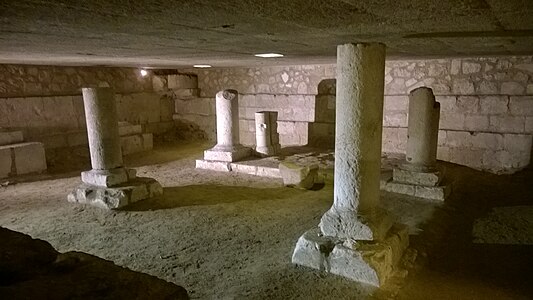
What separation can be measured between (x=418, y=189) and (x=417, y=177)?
0.20 m

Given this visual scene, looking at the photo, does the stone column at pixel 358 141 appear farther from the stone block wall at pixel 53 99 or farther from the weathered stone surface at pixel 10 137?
the stone block wall at pixel 53 99

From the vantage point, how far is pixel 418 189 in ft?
19.2

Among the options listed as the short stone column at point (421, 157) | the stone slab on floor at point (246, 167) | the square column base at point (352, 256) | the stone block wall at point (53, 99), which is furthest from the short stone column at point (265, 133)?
the square column base at point (352, 256)

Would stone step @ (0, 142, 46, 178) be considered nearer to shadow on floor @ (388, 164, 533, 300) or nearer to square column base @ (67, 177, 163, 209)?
square column base @ (67, 177, 163, 209)

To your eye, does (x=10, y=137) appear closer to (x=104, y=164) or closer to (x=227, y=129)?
(x=104, y=164)

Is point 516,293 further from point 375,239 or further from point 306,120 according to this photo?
point 306,120

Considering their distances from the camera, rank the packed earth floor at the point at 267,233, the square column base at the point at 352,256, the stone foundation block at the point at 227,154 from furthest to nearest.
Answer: the stone foundation block at the point at 227,154
the packed earth floor at the point at 267,233
the square column base at the point at 352,256

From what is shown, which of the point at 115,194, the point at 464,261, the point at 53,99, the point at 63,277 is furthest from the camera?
the point at 53,99

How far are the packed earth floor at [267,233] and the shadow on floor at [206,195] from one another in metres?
0.02

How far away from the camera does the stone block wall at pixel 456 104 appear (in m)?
7.15

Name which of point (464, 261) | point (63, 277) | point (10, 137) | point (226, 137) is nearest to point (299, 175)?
point (226, 137)

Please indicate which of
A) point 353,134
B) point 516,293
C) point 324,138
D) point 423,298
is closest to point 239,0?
point 353,134

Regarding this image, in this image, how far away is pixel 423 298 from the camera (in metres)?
3.34

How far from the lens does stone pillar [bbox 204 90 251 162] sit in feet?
26.6
